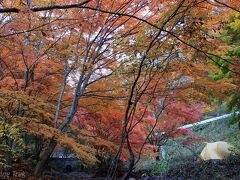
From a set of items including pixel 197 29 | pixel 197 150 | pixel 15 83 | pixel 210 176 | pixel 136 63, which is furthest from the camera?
pixel 197 150

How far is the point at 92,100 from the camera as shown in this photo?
736 centimetres

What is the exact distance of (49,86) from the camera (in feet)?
26.9

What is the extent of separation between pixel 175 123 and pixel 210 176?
3.71 m

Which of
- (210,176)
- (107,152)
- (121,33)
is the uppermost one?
(121,33)

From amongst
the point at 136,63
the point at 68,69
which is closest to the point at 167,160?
the point at 68,69

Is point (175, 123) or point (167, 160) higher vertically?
point (175, 123)

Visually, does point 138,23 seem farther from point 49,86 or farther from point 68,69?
point 49,86

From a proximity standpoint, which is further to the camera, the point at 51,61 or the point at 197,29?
the point at 51,61

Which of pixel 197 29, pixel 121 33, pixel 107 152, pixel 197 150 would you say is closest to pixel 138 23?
pixel 121 33

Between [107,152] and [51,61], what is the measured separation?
14.5ft

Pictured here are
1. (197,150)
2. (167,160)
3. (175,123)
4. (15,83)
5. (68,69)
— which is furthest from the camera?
(197,150)

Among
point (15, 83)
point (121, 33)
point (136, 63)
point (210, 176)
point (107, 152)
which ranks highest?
point (121, 33)

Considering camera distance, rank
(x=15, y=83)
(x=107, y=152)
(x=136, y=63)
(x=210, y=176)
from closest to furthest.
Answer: (x=136, y=63)
(x=15, y=83)
(x=210, y=176)
(x=107, y=152)

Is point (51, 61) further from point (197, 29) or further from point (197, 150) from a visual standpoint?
point (197, 150)
